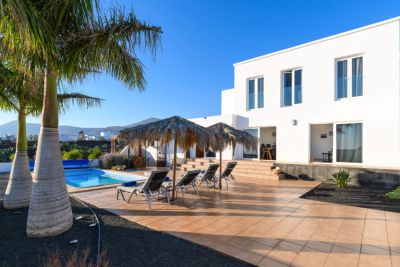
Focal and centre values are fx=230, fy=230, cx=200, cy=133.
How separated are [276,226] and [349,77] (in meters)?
11.3

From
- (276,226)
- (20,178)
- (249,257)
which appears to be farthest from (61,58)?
(276,226)

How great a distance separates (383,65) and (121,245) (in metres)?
14.4

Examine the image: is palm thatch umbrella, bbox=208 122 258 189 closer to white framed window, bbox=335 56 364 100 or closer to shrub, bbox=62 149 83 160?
white framed window, bbox=335 56 364 100

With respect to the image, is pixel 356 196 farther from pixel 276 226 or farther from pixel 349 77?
pixel 349 77

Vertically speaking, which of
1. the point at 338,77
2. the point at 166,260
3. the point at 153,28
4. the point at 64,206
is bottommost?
the point at 166,260

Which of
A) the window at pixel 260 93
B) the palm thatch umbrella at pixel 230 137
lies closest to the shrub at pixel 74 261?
the palm thatch umbrella at pixel 230 137

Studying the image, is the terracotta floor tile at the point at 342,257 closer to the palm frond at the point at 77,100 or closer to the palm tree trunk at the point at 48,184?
the palm tree trunk at the point at 48,184

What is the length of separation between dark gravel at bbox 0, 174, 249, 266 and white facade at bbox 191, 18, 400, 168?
11.8 meters

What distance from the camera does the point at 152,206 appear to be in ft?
25.2

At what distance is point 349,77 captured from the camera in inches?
516

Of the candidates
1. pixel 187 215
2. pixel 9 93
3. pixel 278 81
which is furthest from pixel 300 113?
pixel 9 93

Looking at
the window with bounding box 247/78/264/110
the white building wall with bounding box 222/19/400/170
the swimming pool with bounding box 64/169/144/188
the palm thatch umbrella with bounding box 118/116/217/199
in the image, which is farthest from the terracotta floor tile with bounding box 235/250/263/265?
the window with bounding box 247/78/264/110

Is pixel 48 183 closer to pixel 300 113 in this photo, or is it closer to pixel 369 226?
pixel 369 226

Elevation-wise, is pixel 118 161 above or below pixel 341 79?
below
